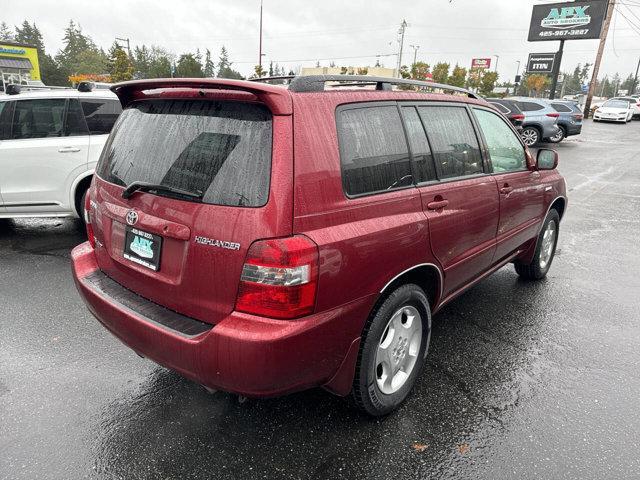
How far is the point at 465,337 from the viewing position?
11.6 ft

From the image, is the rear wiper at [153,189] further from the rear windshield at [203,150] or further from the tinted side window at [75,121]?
the tinted side window at [75,121]

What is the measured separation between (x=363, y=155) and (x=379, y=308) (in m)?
0.79

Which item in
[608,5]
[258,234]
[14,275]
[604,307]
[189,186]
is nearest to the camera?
[258,234]

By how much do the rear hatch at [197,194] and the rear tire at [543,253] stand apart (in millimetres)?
3492

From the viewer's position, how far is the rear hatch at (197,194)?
191 centimetres

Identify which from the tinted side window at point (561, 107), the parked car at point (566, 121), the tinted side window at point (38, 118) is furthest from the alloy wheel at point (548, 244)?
the tinted side window at point (561, 107)

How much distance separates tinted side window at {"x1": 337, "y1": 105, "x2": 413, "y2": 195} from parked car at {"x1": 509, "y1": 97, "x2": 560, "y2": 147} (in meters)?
16.7

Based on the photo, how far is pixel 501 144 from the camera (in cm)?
373

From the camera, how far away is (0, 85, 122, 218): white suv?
5.28m

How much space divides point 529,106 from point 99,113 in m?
16.7

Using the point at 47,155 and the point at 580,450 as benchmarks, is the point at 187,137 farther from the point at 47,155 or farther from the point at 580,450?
the point at 47,155

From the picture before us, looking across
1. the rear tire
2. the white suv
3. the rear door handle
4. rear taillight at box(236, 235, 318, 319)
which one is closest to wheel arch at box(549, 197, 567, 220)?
the rear tire

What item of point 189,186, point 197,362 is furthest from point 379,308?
Result: point 189,186

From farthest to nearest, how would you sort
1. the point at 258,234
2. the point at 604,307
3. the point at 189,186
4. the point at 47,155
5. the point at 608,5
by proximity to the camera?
the point at 608,5, the point at 47,155, the point at 604,307, the point at 189,186, the point at 258,234
